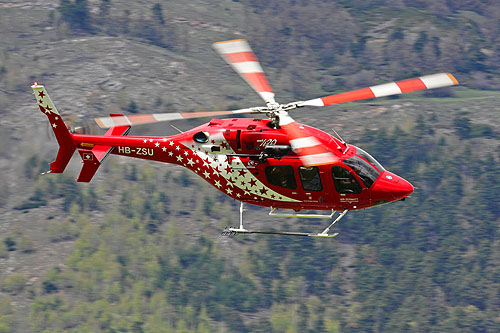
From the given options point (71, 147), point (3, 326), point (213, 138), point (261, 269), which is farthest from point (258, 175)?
point (261, 269)

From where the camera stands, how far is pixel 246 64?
96.4 ft

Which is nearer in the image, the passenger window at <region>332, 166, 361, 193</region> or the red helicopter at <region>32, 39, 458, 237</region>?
the red helicopter at <region>32, 39, 458, 237</region>

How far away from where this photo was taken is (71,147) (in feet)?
115

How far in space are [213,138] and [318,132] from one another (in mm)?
3894

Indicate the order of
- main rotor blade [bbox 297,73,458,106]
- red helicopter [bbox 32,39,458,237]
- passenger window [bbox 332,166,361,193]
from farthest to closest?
1. passenger window [bbox 332,166,361,193]
2. red helicopter [bbox 32,39,458,237]
3. main rotor blade [bbox 297,73,458,106]

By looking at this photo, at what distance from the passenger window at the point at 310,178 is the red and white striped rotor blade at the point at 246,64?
3069 millimetres

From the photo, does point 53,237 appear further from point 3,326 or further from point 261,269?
point 261,269

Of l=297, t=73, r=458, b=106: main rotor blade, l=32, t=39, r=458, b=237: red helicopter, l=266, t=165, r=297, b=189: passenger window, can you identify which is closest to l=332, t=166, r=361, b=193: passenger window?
l=32, t=39, r=458, b=237: red helicopter

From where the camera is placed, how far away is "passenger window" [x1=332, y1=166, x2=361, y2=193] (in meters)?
30.5

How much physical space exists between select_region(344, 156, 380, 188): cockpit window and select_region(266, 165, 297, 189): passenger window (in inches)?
81.5

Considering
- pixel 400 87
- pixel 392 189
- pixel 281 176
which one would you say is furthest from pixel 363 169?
pixel 400 87

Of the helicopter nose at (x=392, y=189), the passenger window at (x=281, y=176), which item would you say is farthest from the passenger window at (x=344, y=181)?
the passenger window at (x=281, y=176)

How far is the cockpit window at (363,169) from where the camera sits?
3064cm

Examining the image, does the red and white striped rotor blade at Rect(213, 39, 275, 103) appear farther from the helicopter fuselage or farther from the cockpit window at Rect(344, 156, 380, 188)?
the cockpit window at Rect(344, 156, 380, 188)
